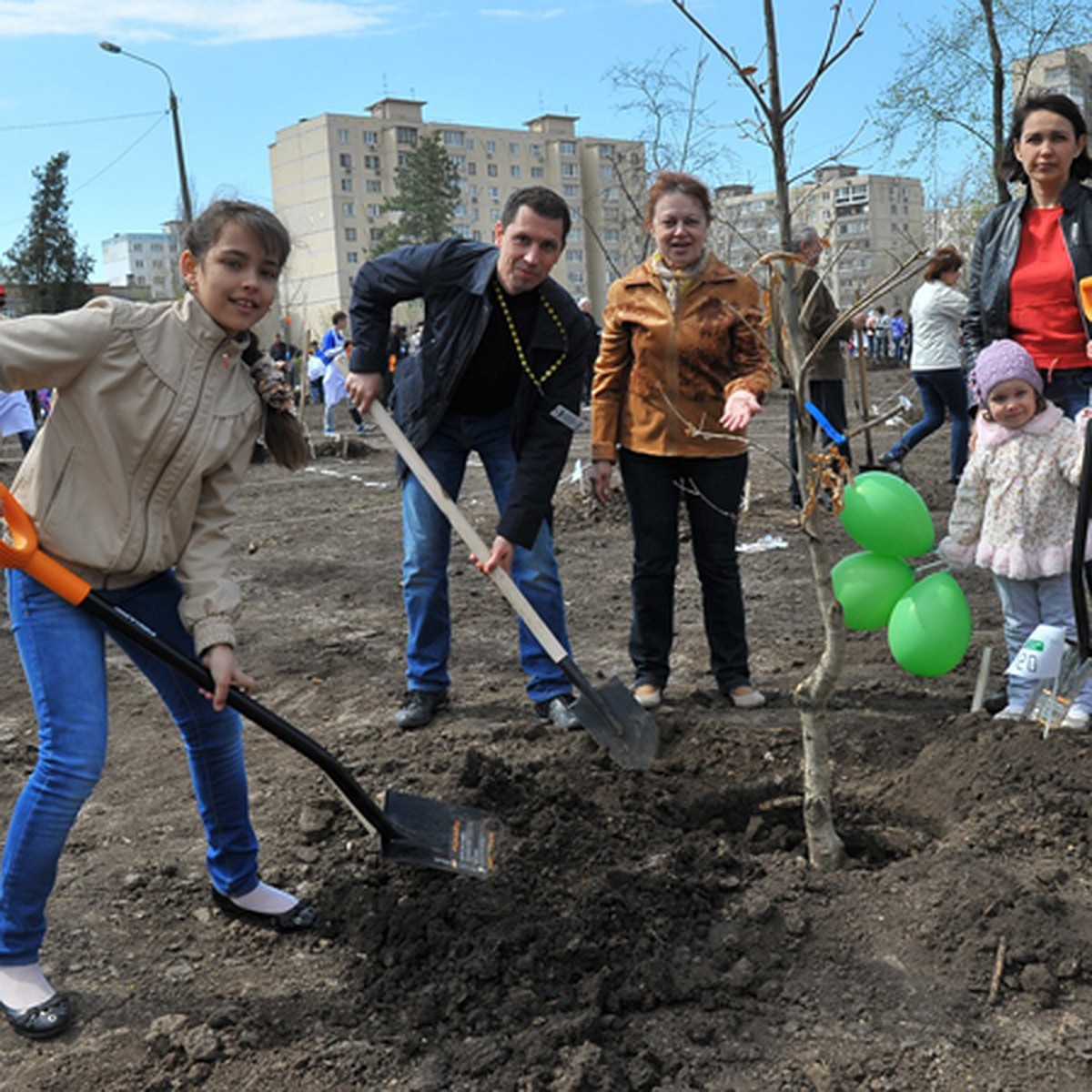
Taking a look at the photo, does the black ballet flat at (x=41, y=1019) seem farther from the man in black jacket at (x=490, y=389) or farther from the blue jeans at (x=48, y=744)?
the man in black jacket at (x=490, y=389)

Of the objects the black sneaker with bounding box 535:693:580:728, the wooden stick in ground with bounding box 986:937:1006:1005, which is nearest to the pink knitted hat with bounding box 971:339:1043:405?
the black sneaker with bounding box 535:693:580:728

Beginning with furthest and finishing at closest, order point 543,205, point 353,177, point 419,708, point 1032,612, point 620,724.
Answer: point 353,177
point 419,708
point 1032,612
point 543,205
point 620,724

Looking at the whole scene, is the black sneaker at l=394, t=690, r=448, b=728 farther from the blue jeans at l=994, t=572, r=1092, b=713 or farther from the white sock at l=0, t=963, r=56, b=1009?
the blue jeans at l=994, t=572, r=1092, b=713

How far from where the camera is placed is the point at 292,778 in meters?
4.00

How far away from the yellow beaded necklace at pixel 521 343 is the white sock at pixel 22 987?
2.42 m

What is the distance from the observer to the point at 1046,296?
4.09 m

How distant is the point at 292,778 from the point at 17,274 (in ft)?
122

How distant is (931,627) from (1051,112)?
1.80m

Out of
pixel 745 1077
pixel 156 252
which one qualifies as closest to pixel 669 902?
pixel 745 1077

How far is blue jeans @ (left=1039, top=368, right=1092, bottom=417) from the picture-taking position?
411cm

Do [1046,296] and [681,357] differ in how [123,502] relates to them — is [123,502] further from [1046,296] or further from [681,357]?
[1046,296]

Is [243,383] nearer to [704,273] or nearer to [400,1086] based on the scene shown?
[400,1086]

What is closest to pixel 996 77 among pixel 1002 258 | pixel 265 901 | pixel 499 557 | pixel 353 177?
pixel 1002 258

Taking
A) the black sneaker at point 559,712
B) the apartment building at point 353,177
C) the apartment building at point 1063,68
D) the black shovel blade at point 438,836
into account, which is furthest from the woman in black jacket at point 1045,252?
the apartment building at point 353,177
